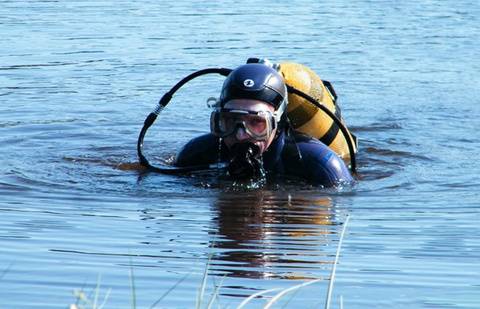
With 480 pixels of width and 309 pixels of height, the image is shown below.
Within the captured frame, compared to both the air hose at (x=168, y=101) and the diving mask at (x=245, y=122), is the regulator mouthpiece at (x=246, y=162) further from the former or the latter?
the air hose at (x=168, y=101)

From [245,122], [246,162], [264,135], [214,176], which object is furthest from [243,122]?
[214,176]

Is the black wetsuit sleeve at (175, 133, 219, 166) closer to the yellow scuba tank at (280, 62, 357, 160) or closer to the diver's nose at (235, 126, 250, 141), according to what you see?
the yellow scuba tank at (280, 62, 357, 160)

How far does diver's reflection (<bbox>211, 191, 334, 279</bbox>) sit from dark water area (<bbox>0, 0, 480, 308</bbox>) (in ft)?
0.06

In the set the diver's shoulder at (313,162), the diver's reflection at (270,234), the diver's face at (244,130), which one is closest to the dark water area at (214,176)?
the diver's reflection at (270,234)

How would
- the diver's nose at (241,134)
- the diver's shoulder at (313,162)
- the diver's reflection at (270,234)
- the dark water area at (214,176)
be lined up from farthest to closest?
1. the diver's shoulder at (313,162)
2. the diver's nose at (241,134)
3. the diver's reflection at (270,234)
4. the dark water area at (214,176)

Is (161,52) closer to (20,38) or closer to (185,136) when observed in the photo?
(20,38)

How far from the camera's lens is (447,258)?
6.15m

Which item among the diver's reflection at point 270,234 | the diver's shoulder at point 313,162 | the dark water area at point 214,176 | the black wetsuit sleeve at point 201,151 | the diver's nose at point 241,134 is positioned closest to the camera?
the dark water area at point 214,176

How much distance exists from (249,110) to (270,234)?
0.98m

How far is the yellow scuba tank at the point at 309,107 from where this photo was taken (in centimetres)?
834

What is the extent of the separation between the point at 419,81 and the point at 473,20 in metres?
4.23

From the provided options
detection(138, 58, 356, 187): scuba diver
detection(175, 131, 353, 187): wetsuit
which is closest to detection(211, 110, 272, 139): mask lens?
detection(138, 58, 356, 187): scuba diver

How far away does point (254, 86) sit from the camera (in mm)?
7613

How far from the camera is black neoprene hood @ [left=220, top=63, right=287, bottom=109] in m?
7.61
